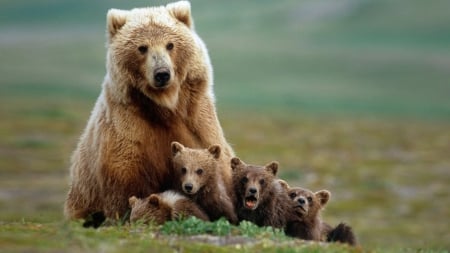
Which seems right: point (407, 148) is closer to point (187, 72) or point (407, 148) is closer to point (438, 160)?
point (438, 160)

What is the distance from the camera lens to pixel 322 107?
121 m

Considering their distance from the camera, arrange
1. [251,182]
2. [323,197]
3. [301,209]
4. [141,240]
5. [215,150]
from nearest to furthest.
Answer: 1. [141,240]
2. [251,182]
3. [215,150]
4. [301,209]
5. [323,197]

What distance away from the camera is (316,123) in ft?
281

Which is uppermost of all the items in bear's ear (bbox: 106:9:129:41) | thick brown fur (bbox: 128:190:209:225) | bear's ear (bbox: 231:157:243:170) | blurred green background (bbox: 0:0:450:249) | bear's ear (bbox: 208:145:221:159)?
blurred green background (bbox: 0:0:450:249)

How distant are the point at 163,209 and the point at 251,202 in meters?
1.20

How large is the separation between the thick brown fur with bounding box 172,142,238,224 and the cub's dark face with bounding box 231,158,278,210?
0.20 meters

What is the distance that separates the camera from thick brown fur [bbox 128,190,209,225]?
11.6 metres

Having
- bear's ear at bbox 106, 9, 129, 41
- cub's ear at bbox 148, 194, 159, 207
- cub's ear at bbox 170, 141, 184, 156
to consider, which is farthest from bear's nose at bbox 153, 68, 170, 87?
cub's ear at bbox 148, 194, 159, 207

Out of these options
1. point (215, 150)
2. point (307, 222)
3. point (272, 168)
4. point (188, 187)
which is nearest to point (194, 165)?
point (188, 187)

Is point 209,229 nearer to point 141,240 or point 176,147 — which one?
point 141,240

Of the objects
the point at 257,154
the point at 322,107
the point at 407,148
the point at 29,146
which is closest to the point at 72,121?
the point at 29,146

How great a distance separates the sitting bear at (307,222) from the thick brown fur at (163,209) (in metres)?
1.44

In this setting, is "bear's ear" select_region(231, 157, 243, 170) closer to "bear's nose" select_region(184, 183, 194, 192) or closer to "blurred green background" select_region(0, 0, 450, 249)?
"bear's nose" select_region(184, 183, 194, 192)

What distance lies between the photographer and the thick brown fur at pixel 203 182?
39.3ft
